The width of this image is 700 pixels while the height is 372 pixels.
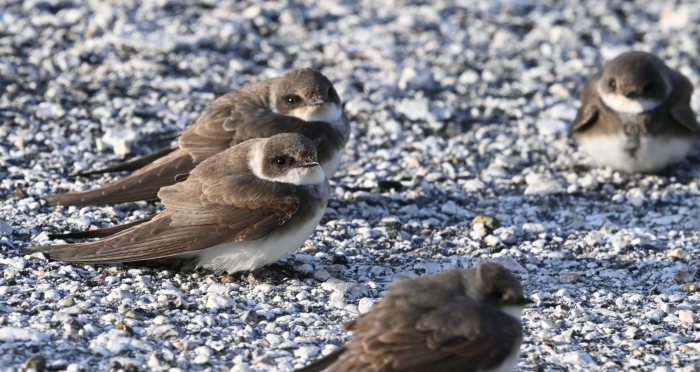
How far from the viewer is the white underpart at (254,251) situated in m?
6.13

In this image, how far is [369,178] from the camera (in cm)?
827

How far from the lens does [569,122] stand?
938cm

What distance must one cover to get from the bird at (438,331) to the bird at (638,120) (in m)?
3.77

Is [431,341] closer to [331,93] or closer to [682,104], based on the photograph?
[331,93]

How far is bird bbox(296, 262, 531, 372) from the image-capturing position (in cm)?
468

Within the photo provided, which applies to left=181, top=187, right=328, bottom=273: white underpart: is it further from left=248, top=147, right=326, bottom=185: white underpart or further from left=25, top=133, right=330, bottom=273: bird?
left=248, top=147, right=326, bottom=185: white underpart

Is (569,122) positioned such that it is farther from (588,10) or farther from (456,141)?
(588,10)

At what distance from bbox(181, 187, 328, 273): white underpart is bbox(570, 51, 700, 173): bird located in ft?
10.7

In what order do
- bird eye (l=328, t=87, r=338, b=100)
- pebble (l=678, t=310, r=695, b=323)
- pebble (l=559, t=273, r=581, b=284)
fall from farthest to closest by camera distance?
bird eye (l=328, t=87, r=338, b=100), pebble (l=559, t=273, r=581, b=284), pebble (l=678, t=310, r=695, b=323)

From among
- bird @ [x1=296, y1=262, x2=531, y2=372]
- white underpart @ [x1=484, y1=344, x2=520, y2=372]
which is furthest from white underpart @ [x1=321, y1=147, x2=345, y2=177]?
white underpart @ [x1=484, y1=344, x2=520, y2=372]

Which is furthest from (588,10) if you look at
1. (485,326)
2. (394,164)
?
(485,326)

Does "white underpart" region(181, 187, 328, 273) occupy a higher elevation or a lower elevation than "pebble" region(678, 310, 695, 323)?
higher

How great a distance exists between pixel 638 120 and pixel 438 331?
4361 millimetres

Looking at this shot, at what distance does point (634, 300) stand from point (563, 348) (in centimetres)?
90
